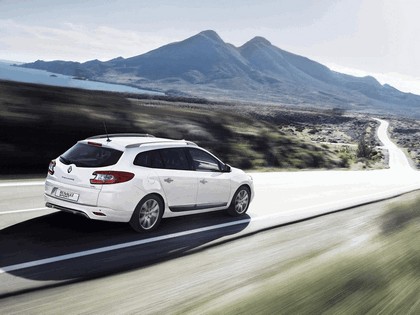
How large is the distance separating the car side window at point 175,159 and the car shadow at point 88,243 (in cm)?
112

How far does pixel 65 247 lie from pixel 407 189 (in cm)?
1580

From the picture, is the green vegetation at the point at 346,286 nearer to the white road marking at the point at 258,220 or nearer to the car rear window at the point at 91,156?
the white road marking at the point at 258,220

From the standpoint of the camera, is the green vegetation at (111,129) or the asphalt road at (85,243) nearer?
the asphalt road at (85,243)

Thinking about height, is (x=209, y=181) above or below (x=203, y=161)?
below

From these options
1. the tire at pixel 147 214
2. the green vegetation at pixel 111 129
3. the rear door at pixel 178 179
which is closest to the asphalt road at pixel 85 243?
the tire at pixel 147 214

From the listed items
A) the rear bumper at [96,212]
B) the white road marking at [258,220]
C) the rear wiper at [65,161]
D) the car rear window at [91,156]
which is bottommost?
the white road marking at [258,220]

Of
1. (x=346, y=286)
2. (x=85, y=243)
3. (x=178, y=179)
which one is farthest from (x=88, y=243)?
(x=346, y=286)

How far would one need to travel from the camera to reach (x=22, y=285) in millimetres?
5473

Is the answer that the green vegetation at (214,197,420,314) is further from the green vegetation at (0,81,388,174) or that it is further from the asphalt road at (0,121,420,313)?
the green vegetation at (0,81,388,174)

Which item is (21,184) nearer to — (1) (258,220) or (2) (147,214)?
(2) (147,214)

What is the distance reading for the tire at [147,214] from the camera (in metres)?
7.77

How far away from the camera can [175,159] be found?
862 cm

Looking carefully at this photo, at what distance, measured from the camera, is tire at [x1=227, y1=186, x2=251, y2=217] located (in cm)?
1001

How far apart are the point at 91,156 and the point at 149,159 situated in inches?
37.9
